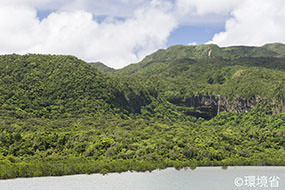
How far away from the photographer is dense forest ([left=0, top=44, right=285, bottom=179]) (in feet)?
223

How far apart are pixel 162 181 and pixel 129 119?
227 ft

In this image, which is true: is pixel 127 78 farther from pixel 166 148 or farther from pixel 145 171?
pixel 145 171

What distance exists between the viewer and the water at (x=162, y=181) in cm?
4781

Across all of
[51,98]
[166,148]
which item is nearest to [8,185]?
[166,148]

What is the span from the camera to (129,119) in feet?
400

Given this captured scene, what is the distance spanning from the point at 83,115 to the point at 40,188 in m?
65.2

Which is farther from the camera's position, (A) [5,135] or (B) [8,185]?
(A) [5,135]

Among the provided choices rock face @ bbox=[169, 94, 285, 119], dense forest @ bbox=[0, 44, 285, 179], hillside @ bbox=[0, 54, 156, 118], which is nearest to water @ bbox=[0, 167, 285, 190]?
dense forest @ bbox=[0, 44, 285, 179]

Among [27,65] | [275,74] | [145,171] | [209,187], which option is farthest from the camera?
[275,74]

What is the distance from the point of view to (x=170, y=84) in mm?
162250

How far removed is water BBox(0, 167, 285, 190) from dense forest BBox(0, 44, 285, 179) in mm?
2981

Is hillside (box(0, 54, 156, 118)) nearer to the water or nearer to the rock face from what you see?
the rock face

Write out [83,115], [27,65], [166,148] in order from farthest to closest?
1. [27,65]
2. [83,115]
3. [166,148]

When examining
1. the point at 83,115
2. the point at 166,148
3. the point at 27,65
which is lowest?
the point at 166,148
